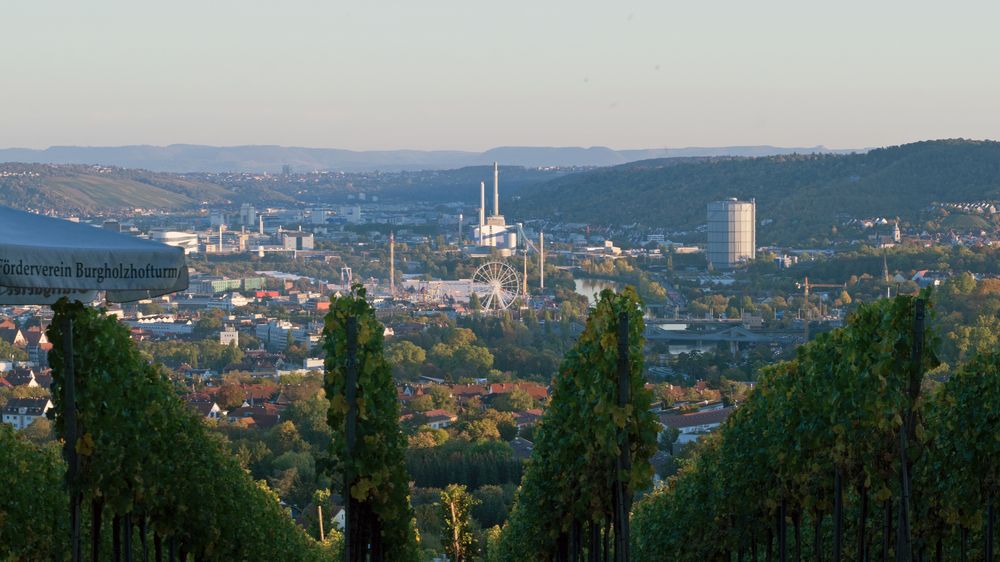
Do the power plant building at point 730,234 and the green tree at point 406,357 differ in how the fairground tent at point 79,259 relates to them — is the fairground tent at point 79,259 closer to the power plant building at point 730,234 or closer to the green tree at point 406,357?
the green tree at point 406,357

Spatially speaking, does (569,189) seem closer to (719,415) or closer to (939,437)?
(719,415)

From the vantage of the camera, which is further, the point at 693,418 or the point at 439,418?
the point at 439,418

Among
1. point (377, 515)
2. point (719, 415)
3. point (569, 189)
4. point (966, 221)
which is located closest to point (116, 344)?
point (377, 515)

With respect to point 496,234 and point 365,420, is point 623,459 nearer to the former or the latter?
point 365,420

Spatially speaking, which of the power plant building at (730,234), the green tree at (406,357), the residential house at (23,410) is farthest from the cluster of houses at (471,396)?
the power plant building at (730,234)

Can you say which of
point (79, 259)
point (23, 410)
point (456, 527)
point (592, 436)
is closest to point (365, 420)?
point (592, 436)
